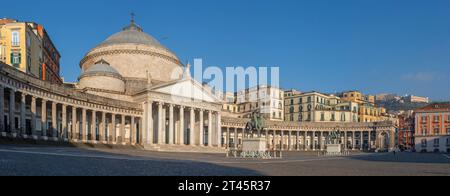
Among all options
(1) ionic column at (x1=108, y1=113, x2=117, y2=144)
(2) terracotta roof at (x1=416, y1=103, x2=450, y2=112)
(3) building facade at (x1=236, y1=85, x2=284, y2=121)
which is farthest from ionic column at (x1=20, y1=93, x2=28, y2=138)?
(2) terracotta roof at (x1=416, y1=103, x2=450, y2=112)

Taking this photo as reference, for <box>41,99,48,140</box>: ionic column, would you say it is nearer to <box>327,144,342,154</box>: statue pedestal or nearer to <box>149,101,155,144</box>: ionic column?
<box>149,101,155,144</box>: ionic column

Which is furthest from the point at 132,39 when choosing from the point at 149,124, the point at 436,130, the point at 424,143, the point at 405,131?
the point at 405,131

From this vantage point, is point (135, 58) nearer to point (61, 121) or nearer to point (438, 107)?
point (61, 121)

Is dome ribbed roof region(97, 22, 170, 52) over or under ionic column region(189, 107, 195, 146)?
over

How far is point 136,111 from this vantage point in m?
66.8

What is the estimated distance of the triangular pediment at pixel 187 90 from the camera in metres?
67.4

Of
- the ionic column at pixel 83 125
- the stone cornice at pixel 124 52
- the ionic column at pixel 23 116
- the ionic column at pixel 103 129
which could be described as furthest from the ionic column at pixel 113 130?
the stone cornice at pixel 124 52

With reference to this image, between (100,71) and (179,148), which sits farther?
(100,71)

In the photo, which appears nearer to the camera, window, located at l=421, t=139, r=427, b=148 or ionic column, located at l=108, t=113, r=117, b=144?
ionic column, located at l=108, t=113, r=117, b=144

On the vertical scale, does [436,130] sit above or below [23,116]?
below

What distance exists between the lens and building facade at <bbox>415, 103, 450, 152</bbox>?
10000 cm

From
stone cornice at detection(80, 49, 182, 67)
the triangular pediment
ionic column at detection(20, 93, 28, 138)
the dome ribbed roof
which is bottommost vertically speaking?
ionic column at detection(20, 93, 28, 138)

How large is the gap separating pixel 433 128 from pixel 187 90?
6750 centimetres

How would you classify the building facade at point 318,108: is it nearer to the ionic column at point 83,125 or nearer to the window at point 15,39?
the ionic column at point 83,125
